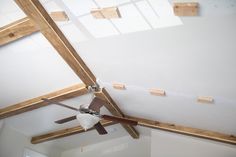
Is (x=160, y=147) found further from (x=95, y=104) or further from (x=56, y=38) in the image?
(x=56, y=38)

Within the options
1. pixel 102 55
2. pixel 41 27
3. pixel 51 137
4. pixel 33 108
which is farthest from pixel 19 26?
pixel 51 137

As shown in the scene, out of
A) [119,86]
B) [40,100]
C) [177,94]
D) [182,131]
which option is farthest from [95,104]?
[182,131]

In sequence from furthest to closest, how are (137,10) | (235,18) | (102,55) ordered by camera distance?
(102,55), (137,10), (235,18)

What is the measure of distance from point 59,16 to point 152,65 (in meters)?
1.30

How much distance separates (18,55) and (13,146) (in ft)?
11.4

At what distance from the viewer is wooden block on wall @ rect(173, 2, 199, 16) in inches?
83.3

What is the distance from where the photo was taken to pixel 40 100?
15.0 feet

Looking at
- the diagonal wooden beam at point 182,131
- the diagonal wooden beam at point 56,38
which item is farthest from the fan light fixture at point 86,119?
the diagonal wooden beam at point 182,131

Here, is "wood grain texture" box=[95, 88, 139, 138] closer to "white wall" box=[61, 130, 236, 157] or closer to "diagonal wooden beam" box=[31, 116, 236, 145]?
"diagonal wooden beam" box=[31, 116, 236, 145]

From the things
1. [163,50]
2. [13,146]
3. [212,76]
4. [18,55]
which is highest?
[18,55]

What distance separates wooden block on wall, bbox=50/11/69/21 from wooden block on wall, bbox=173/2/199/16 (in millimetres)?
1313

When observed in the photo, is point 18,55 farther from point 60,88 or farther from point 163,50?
point 163,50

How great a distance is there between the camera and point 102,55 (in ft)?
11.1

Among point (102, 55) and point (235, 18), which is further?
point (102, 55)
